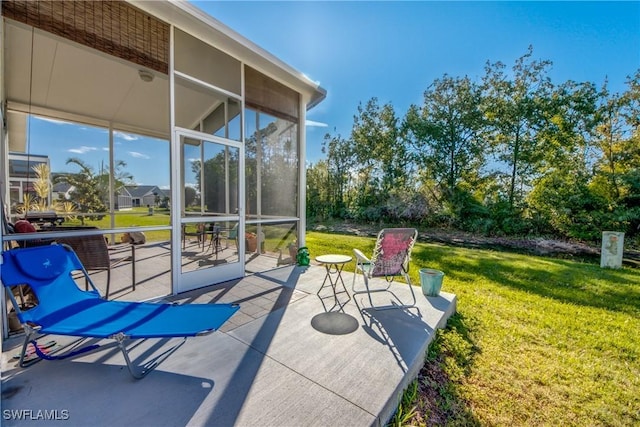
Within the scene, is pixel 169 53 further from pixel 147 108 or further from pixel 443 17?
pixel 443 17

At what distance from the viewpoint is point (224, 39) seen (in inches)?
157

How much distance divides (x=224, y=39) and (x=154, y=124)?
4.87 meters

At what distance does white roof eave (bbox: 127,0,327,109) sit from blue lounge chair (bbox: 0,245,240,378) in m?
2.98

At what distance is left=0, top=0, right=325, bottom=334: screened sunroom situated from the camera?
3.38 metres

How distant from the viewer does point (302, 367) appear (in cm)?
223

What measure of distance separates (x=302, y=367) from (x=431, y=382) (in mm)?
1183

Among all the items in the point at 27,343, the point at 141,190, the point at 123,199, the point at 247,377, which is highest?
the point at 141,190

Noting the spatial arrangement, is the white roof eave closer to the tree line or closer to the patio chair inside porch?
the patio chair inside porch

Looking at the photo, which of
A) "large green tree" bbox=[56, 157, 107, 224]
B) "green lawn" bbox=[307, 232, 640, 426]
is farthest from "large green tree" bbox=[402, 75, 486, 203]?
"large green tree" bbox=[56, 157, 107, 224]

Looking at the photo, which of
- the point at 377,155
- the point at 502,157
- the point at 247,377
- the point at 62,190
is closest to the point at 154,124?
the point at 62,190

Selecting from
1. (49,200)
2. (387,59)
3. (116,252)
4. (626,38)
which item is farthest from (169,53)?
(626,38)

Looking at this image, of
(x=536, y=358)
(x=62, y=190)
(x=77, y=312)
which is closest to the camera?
(x=77, y=312)

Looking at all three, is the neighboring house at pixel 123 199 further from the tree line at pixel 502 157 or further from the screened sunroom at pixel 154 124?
the tree line at pixel 502 157

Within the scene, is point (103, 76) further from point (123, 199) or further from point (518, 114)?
point (518, 114)
